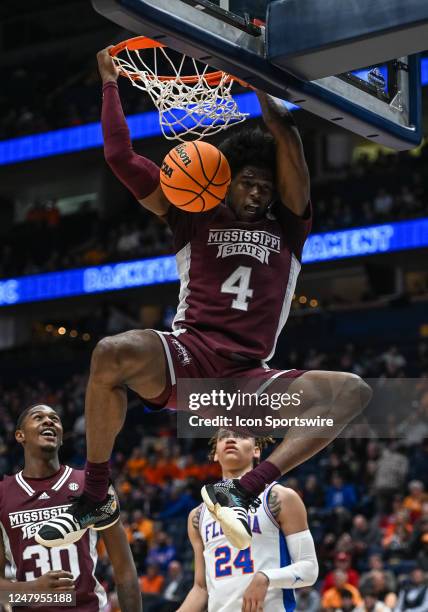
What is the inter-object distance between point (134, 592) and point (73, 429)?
1526 cm

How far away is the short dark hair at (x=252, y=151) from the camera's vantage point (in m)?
5.04

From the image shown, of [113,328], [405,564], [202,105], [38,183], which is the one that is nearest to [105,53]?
[202,105]

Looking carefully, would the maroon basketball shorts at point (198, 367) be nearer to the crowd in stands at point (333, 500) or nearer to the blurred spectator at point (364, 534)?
the crowd in stands at point (333, 500)

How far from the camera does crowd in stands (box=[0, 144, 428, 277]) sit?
72.9 feet

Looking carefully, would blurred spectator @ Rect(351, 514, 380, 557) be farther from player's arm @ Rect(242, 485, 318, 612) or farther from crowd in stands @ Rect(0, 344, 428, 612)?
player's arm @ Rect(242, 485, 318, 612)

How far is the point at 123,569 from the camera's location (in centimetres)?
598

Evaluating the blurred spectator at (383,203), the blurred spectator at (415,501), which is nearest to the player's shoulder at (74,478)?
the blurred spectator at (415,501)

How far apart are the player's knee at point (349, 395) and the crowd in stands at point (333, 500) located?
5.87 ft

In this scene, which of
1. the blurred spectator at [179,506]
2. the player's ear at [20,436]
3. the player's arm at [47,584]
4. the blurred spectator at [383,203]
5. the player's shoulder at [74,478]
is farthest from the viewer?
the blurred spectator at [383,203]

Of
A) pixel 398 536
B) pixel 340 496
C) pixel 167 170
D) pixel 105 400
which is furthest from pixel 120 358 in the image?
pixel 340 496

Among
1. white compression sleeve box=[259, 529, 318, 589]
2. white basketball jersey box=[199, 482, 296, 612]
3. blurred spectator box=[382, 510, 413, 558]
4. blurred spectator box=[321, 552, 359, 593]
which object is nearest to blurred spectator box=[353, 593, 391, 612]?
blurred spectator box=[321, 552, 359, 593]

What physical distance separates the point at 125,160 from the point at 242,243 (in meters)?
0.69

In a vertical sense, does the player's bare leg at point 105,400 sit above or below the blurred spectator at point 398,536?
above

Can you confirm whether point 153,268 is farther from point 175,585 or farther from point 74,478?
point 74,478
